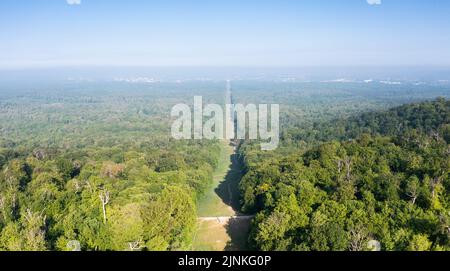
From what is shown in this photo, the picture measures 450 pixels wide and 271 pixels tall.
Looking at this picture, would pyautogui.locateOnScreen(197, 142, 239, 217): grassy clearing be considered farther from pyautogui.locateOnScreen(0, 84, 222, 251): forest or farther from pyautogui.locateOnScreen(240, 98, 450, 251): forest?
pyautogui.locateOnScreen(240, 98, 450, 251): forest

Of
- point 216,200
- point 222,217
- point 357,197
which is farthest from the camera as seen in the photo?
point 216,200

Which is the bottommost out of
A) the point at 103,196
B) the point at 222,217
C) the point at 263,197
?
the point at 222,217

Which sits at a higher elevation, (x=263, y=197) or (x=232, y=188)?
(x=263, y=197)

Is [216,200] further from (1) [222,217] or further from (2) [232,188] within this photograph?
(1) [222,217]

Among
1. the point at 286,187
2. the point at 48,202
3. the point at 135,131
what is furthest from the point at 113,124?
the point at 286,187

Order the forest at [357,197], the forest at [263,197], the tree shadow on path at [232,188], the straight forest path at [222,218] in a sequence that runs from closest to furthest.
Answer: the forest at [357,197] < the forest at [263,197] < the straight forest path at [222,218] < the tree shadow on path at [232,188]

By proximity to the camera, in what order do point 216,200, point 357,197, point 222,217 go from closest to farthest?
point 357,197, point 222,217, point 216,200

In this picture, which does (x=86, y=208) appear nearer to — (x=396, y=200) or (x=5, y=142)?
(x=396, y=200)

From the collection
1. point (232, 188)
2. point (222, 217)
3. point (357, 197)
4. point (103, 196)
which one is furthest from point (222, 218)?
point (232, 188)

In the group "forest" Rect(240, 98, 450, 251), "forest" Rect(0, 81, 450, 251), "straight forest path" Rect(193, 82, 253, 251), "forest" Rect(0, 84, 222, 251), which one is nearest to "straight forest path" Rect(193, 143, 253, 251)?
"straight forest path" Rect(193, 82, 253, 251)

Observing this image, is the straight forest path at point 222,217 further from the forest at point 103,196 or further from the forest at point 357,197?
the forest at point 357,197

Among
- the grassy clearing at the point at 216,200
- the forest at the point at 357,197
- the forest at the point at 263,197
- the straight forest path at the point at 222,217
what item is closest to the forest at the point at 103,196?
the forest at the point at 263,197

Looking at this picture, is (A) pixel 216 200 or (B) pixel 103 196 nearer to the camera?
(B) pixel 103 196
